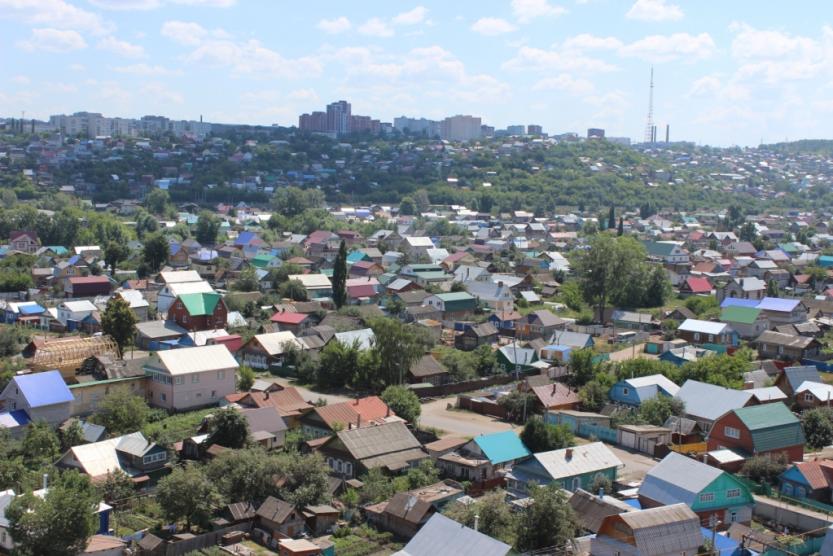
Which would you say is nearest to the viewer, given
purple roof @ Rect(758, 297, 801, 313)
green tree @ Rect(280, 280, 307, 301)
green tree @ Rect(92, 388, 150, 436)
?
green tree @ Rect(92, 388, 150, 436)

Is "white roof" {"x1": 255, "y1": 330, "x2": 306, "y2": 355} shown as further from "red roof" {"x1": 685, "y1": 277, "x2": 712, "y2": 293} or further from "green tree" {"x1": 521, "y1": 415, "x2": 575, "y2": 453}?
"red roof" {"x1": 685, "y1": 277, "x2": 712, "y2": 293}

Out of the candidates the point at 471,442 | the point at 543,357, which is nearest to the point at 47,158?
the point at 543,357

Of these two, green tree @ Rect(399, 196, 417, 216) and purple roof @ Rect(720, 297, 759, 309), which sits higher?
green tree @ Rect(399, 196, 417, 216)

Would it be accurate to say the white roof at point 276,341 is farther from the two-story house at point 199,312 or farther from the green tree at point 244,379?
the two-story house at point 199,312

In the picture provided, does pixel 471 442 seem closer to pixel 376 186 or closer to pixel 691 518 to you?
pixel 691 518

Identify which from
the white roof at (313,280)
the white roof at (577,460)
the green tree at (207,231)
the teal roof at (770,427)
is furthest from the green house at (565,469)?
the green tree at (207,231)

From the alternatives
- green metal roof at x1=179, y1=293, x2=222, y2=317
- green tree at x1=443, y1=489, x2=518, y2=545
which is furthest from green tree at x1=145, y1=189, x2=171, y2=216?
green tree at x1=443, y1=489, x2=518, y2=545

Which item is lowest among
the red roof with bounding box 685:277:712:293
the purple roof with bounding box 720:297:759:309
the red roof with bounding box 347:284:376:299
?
the red roof with bounding box 685:277:712:293

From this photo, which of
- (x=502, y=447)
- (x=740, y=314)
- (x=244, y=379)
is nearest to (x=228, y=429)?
(x=244, y=379)
